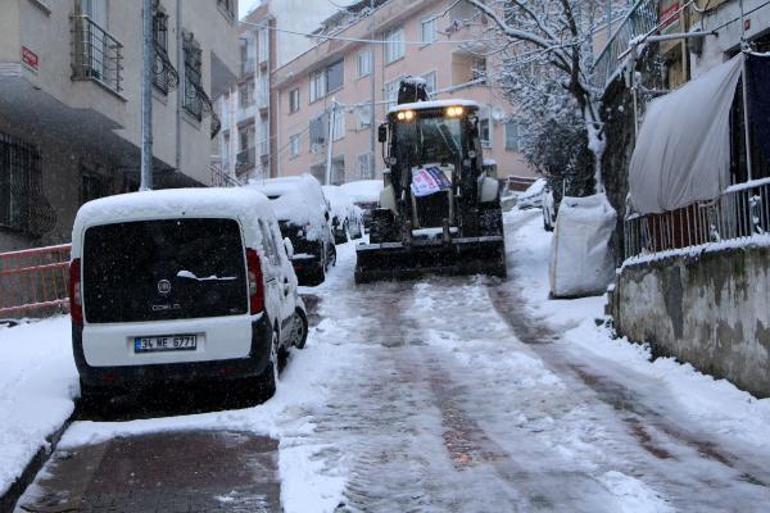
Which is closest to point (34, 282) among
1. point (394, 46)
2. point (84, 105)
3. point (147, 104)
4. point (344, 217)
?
point (84, 105)

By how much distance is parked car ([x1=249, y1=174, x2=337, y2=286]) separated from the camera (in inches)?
679

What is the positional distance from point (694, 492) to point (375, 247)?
12255 millimetres

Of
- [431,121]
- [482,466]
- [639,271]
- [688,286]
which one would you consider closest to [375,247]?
[431,121]

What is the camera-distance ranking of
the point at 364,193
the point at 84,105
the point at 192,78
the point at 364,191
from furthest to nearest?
the point at 364,191 → the point at 364,193 → the point at 192,78 → the point at 84,105

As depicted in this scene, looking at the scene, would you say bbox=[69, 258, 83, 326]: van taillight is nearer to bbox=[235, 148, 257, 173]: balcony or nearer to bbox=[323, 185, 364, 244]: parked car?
bbox=[323, 185, 364, 244]: parked car

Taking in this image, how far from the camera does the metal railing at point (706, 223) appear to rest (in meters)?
8.11

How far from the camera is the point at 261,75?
61.8 m

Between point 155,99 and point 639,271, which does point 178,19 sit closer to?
point 155,99

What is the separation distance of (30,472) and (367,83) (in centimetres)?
4285

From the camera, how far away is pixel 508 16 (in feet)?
70.5

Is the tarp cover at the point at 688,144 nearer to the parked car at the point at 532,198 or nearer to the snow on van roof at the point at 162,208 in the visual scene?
the snow on van roof at the point at 162,208

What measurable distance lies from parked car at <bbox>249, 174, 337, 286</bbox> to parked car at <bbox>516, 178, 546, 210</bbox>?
18.3 metres

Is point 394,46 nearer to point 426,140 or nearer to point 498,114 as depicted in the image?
point 498,114

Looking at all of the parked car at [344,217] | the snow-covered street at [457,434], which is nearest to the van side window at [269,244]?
the snow-covered street at [457,434]
